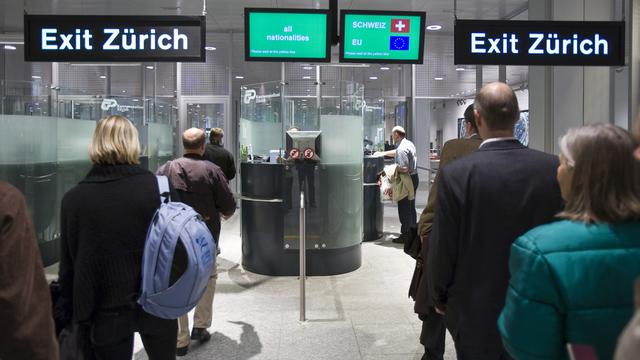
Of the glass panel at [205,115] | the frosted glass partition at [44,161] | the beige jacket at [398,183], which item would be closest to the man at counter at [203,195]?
the frosted glass partition at [44,161]

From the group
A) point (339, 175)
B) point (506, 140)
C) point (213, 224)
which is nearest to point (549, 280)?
point (506, 140)

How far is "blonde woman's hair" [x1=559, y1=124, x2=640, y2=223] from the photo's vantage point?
4.75ft

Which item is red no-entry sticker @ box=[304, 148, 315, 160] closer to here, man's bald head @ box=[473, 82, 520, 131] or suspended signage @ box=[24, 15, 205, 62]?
suspended signage @ box=[24, 15, 205, 62]

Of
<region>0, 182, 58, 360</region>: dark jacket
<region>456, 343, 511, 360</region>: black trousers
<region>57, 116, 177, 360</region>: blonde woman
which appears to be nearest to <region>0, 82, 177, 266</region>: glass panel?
<region>57, 116, 177, 360</region>: blonde woman

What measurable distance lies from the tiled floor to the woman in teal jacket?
2.68 m

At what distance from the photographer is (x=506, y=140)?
7.44ft

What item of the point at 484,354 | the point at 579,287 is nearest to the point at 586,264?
the point at 579,287

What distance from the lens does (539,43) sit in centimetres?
482

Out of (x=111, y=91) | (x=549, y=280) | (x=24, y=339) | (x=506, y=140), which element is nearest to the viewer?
(x=549, y=280)

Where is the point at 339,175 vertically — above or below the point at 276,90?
below

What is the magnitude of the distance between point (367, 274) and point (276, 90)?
7.70 feet

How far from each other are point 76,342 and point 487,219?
5.59 ft

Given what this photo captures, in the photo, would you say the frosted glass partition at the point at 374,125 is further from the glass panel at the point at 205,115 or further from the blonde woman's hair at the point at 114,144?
the blonde woman's hair at the point at 114,144

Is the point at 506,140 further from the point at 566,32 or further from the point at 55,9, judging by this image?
the point at 55,9
